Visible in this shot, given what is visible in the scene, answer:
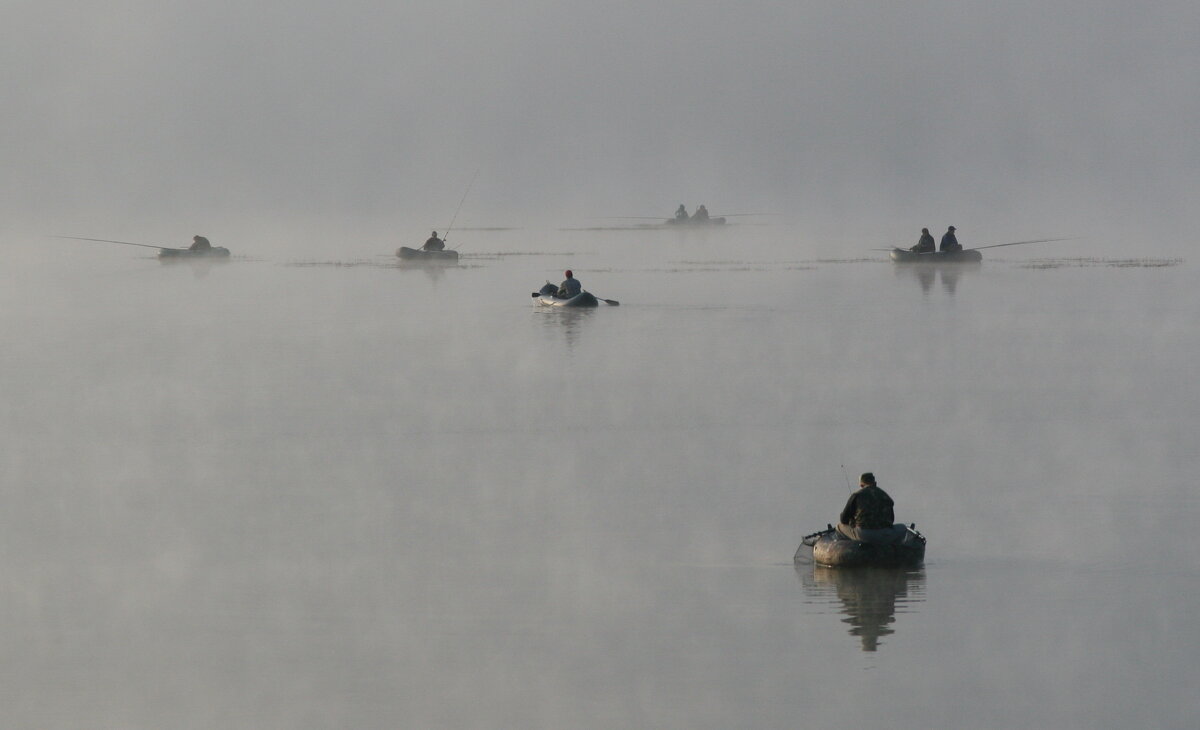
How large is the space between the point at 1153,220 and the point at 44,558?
9081cm

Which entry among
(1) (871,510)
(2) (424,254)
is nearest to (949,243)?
(2) (424,254)

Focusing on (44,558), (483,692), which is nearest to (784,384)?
(44,558)

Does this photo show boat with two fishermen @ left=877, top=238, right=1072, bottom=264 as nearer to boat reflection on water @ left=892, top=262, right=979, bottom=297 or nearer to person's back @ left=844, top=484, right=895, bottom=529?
boat reflection on water @ left=892, top=262, right=979, bottom=297

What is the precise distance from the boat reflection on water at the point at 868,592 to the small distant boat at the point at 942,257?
42615mm

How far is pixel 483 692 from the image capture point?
15977mm

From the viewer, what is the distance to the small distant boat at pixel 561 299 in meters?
48.2

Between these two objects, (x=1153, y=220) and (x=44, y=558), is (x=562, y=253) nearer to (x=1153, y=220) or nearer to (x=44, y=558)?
(x=1153, y=220)

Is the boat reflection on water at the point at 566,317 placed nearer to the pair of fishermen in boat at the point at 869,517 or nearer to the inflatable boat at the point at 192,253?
the pair of fishermen in boat at the point at 869,517

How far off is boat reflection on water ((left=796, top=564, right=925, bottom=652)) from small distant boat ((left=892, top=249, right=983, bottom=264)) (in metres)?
42.6

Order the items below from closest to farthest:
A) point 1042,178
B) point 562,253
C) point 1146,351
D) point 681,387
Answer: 1. point 681,387
2. point 1146,351
3. point 562,253
4. point 1042,178

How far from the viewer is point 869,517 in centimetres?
1959

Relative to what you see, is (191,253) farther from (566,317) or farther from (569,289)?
(566,317)

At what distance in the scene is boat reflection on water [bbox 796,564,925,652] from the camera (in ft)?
58.1

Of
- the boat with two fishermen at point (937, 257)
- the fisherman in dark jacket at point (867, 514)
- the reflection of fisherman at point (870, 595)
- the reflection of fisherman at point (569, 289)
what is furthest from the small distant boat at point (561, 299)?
the reflection of fisherman at point (870, 595)
